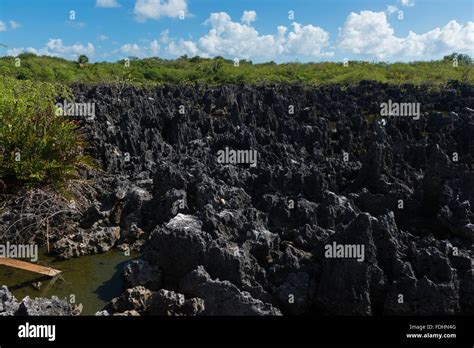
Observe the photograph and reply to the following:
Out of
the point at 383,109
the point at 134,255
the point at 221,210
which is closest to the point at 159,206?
the point at 134,255

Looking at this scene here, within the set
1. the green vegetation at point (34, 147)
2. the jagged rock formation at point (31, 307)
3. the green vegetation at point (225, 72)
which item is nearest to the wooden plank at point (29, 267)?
the green vegetation at point (34, 147)

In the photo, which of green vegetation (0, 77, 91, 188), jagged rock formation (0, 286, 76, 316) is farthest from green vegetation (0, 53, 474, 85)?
jagged rock formation (0, 286, 76, 316)

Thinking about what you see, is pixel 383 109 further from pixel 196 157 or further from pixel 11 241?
pixel 11 241

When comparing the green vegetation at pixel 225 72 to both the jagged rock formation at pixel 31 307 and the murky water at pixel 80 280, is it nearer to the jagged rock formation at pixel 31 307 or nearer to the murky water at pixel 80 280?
the murky water at pixel 80 280

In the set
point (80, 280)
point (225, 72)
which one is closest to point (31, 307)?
point (80, 280)

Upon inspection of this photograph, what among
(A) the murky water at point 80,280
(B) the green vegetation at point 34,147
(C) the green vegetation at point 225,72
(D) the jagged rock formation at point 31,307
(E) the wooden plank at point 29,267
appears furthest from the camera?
(C) the green vegetation at point 225,72

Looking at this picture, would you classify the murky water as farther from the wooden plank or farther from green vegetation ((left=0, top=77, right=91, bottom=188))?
green vegetation ((left=0, top=77, right=91, bottom=188))

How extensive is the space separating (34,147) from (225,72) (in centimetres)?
4175

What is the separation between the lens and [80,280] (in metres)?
9.20

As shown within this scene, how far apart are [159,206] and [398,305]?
5.75m

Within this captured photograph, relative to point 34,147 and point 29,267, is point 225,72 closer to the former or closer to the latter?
point 34,147

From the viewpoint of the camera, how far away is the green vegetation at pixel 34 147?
10.8m

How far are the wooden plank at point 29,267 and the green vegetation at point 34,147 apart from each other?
185 centimetres

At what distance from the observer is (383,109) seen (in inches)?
988
